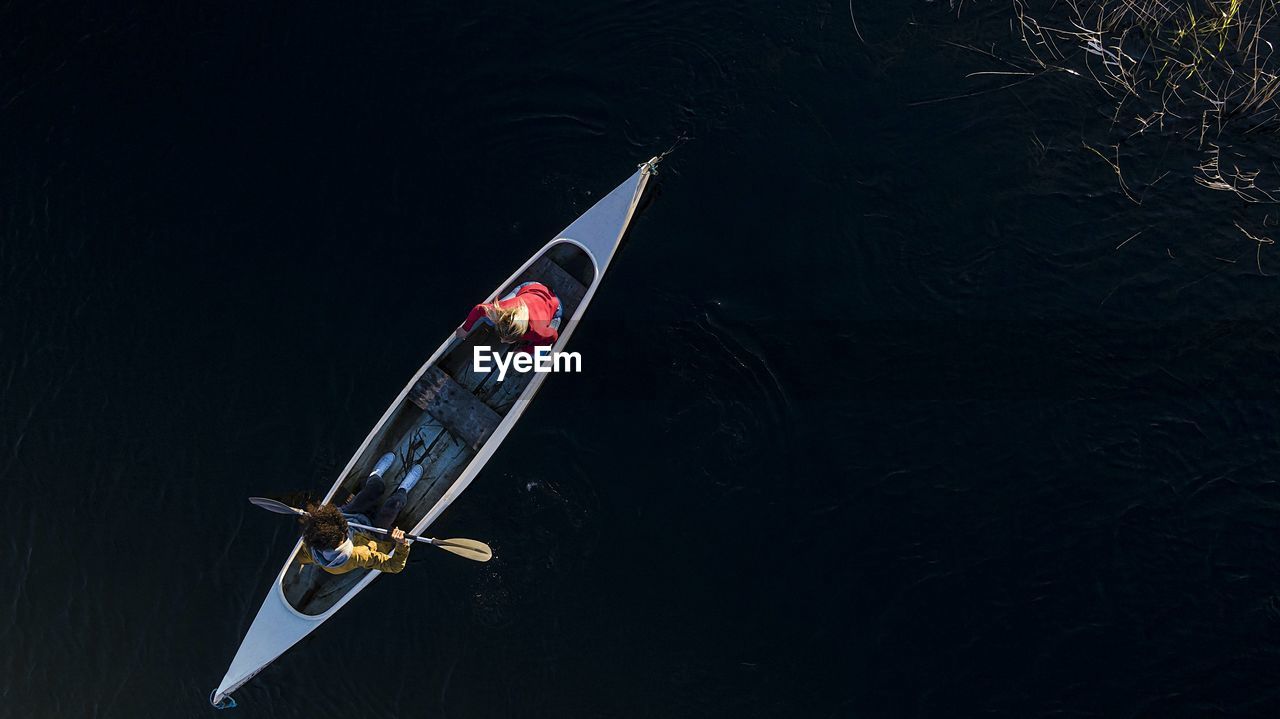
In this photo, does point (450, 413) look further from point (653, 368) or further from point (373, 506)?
point (653, 368)

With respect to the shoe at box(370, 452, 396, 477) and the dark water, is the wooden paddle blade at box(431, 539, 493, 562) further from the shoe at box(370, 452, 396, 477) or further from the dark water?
the shoe at box(370, 452, 396, 477)

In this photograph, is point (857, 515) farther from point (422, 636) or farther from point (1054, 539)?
point (422, 636)

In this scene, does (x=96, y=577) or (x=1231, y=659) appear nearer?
(x=1231, y=659)

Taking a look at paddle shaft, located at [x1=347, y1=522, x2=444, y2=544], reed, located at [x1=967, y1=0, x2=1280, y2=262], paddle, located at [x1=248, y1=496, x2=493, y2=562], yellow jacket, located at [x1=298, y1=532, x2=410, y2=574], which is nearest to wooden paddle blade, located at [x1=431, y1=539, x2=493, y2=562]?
paddle, located at [x1=248, y1=496, x2=493, y2=562]

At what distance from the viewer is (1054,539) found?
1126 centimetres

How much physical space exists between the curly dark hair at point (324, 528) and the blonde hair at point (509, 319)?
2.93m

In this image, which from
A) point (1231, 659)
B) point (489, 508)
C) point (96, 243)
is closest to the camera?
point (1231, 659)

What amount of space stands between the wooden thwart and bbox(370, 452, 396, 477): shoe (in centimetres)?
78

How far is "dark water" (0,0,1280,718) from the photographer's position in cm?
1123

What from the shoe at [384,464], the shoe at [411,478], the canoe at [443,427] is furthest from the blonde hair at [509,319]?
the shoe at [384,464]

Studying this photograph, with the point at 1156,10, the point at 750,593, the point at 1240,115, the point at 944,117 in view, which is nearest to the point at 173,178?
the point at 750,593

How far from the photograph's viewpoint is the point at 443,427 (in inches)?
453

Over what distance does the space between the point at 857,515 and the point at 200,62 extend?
39.3 ft

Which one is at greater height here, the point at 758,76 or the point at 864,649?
the point at 758,76
